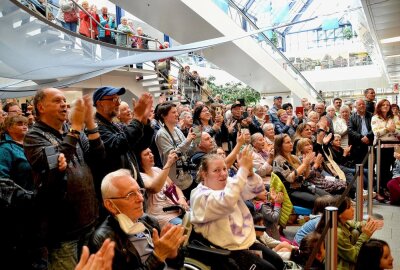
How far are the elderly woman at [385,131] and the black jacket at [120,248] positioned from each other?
166 inches

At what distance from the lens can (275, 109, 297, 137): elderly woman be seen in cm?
563

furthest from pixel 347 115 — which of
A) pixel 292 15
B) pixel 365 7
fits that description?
pixel 292 15

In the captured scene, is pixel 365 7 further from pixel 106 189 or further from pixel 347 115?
pixel 106 189

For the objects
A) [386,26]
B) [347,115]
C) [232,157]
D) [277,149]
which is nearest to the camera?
[232,157]

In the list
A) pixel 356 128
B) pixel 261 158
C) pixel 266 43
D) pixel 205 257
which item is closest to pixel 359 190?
pixel 261 158

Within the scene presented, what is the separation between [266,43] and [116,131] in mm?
9444

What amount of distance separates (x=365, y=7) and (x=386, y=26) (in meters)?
1.52

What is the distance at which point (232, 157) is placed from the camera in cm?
312

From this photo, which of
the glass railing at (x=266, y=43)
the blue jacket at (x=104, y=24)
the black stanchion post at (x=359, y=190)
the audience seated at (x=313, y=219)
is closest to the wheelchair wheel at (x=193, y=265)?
the audience seated at (x=313, y=219)

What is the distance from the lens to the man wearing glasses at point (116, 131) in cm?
231

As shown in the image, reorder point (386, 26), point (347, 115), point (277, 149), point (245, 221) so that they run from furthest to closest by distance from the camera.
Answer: point (386, 26) → point (347, 115) → point (277, 149) → point (245, 221)

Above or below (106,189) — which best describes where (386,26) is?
above

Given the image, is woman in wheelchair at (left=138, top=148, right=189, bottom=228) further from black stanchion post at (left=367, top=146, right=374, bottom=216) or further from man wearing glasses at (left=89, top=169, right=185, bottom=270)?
black stanchion post at (left=367, top=146, right=374, bottom=216)

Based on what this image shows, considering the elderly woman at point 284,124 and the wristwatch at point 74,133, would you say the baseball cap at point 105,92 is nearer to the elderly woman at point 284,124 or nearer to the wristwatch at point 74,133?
the wristwatch at point 74,133
